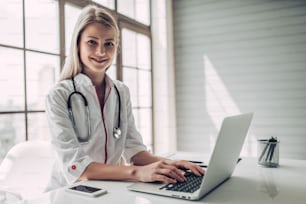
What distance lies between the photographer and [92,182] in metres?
1.03

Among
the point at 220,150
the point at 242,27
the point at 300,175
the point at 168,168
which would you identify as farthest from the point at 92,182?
the point at 242,27

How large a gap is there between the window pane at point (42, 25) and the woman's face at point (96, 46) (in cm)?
103

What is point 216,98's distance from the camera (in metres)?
3.82

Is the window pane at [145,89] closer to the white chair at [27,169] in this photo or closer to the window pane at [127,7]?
the window pane at [127,7]

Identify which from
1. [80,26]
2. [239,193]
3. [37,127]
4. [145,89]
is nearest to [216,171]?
[239,193]

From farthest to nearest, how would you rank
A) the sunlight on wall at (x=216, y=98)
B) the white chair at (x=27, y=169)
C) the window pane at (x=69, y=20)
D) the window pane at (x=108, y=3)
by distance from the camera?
the sunlight on wall at (x=216, y=98), the window pane at (x=108, y=3), the window pane at (x=69, y=20), the white chair at (x=27, y=169)

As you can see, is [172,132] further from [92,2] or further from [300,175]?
[300,175]

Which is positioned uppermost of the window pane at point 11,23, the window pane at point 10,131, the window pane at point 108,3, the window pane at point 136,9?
the window pane at point 136,9

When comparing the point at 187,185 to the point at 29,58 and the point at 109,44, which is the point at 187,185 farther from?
the point at 29,58

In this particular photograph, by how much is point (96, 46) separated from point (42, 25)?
117 cm

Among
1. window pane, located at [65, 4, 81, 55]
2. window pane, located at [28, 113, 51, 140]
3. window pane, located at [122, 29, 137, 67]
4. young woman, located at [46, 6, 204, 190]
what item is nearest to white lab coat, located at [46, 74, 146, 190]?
young woman, located at [46, 6, 204, 190]

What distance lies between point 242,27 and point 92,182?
3.17m

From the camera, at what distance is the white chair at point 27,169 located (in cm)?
136

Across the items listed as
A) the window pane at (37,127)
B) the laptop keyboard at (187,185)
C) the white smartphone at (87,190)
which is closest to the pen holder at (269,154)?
the laptop keyboard at (187,185)
